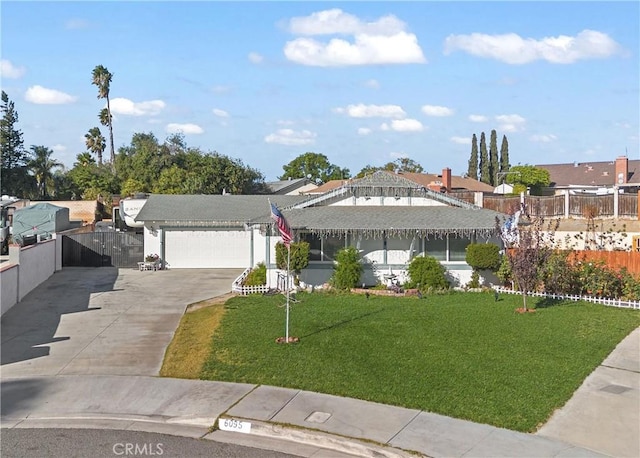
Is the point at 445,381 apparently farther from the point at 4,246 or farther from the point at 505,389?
the point at 4,246

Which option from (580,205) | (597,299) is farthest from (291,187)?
(597,299)

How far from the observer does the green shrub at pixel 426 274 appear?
68.0ft

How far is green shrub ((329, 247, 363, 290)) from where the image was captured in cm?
2069

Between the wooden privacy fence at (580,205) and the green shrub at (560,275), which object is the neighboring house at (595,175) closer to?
the wooden privacy fence at (580,205)

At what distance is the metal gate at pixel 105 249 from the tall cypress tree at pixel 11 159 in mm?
33469

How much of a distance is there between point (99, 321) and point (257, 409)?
29.0ft

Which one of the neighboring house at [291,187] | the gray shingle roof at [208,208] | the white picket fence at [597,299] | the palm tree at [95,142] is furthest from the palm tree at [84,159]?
the white picket fence at [597,299]

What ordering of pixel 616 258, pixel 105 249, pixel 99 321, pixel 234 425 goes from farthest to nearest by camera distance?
pixel 105 249 → pixel 616 258 → pixel 99 321 → pixel 234 425

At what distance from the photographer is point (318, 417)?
9539 millimetres

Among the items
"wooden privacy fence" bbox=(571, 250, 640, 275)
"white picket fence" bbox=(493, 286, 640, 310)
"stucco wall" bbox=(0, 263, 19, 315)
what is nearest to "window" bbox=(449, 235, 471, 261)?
"white picket fence" bbox=(493, 286, 640, 310)

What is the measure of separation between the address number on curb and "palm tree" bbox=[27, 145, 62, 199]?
5806 centimetres

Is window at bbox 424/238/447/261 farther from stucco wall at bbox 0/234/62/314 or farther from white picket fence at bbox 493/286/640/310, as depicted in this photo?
stucco wall at bbox 0/234/62/314

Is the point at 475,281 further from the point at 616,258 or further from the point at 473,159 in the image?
the point at 473,159

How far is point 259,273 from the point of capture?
72.6 ft
